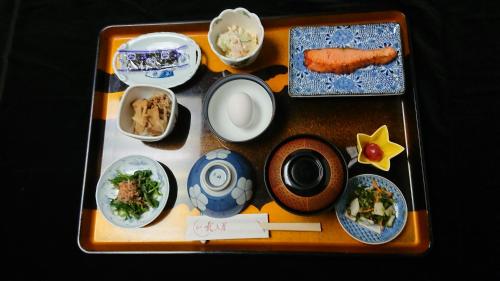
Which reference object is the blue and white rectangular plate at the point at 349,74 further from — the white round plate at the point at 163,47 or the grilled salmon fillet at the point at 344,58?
the white round plate at the point at 163,47

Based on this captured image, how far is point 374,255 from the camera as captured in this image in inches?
45.8

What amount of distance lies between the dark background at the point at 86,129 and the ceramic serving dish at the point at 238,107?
0.48 m

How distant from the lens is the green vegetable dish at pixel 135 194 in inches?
49.2

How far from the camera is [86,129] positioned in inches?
63.3

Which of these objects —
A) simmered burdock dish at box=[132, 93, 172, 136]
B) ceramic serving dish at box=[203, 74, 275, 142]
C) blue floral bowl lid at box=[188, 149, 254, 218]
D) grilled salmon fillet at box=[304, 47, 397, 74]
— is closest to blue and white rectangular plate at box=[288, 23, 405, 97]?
grilled salmon fillet at box=[304, 47, 397, 74]

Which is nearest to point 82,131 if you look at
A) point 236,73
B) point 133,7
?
point 133,7

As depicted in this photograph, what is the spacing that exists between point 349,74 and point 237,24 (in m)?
0.49

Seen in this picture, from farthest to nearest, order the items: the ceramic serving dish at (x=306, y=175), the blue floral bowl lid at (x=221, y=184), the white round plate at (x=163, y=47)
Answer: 1. the white round plate at (x=163, y=47)
2. the blue floral bowl lid at (x=221, y=184)
3. the ceramic serving dish at (x=306, y=175)

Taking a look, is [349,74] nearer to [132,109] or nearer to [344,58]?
[344,58]

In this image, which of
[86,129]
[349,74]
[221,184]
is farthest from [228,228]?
[86,129]

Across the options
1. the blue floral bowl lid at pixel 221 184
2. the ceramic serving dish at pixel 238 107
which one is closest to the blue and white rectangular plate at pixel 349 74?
the ceramic serving dish at pixel 238 107

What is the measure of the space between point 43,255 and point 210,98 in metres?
1.00

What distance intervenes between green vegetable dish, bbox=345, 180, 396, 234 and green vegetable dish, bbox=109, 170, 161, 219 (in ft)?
2.33

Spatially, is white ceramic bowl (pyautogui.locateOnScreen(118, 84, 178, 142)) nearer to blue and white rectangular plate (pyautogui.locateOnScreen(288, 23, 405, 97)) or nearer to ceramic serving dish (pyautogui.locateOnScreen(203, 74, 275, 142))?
ceramic serving dish (pyautogui.locateOnScreen(203, 74, 275, 142))
